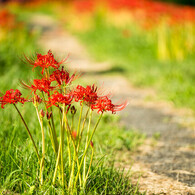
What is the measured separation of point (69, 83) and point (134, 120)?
107 inches

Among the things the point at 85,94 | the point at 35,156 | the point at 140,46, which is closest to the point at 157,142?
the point at 35,156

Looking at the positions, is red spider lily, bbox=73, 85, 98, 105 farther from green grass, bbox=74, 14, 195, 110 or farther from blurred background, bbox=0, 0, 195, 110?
green grass, bbox=74, 14, 195, 110

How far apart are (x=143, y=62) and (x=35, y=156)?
5499 mm

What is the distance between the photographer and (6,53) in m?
6.02

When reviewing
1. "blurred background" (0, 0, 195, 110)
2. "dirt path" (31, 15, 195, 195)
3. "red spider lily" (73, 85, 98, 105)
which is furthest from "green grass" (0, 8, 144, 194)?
"blurred background" (0, 0, 195, 110)

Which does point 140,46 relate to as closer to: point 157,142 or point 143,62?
point 143,62

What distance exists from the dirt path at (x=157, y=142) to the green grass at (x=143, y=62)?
0.84ft

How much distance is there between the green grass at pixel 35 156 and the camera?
2115 millimetres

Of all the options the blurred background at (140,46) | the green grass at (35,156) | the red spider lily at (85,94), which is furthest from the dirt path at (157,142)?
the red spider lily at (85,94)

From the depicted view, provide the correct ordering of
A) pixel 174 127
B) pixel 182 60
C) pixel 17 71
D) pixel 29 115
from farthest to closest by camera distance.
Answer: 1. pixel 182 60
2. pixel 17 71
3. pixel 174 127
4. pixel 29 115

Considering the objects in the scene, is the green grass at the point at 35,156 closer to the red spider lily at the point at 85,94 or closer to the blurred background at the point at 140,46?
the red spider lily at the point at 85,94

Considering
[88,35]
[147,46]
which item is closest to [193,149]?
[147,46]

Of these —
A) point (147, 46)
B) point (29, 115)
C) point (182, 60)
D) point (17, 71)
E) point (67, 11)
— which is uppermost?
point (67, 11)

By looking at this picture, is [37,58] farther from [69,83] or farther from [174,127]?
[174,127]
